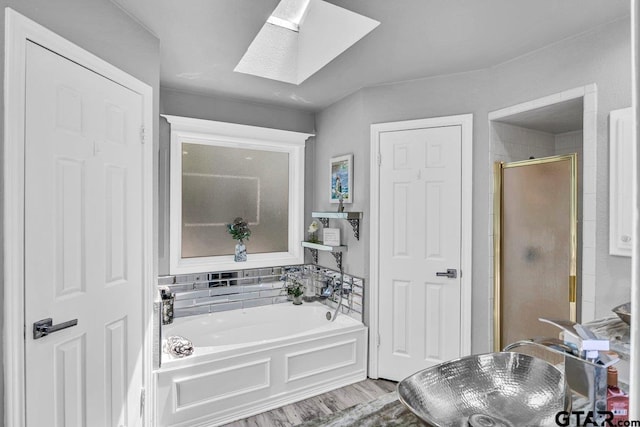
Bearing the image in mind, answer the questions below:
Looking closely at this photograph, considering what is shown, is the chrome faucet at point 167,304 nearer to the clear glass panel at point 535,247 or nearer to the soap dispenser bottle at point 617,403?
the clear glass panel at point 535,247

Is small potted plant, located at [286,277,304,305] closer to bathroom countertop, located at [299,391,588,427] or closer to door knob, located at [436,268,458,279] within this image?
door knob, located at [436,268,458,279]

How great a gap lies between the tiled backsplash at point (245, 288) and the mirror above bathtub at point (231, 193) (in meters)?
0.09

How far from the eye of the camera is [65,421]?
5.04ft

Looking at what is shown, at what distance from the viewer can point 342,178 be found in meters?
3.30

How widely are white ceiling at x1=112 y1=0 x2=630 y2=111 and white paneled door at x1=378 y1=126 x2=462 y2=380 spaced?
0.54m

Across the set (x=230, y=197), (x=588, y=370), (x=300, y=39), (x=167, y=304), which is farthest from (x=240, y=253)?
(x=588, y=370)

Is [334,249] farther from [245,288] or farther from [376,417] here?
[376,417]

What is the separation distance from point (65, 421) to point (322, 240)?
2530 millimetres

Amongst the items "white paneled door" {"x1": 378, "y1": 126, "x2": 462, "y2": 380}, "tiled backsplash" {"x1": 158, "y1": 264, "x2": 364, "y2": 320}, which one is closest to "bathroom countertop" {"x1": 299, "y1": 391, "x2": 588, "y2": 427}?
"white paneled door" {"x1": 378, "y1": 126, "x2": 462, "y2": 380}

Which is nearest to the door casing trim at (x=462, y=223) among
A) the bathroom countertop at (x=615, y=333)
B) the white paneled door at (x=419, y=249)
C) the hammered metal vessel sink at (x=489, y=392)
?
the white paneled door at (x=419, y=249)

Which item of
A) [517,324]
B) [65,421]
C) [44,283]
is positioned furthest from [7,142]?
[517,324]

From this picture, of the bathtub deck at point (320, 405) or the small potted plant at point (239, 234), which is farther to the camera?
the small potted plant at point (239, 234)

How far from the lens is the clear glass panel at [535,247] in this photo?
2.24m

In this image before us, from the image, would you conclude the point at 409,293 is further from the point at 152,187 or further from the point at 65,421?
the point at 65,421
